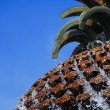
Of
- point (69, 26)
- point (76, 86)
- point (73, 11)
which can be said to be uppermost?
point (73, 11)

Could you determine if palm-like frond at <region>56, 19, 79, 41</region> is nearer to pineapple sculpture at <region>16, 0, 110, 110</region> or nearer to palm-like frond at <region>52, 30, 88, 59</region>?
palm-like frond at <region>52, 30, 88, 59</region>

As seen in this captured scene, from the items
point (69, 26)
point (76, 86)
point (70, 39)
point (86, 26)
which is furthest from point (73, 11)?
point (76, 86)

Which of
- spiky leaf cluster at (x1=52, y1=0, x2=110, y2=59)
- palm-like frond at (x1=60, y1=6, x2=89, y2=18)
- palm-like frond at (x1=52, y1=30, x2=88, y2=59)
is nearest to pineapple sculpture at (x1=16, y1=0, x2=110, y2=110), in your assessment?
spiky leaf cluster at (x1=52, y1=0, x2=110, y2=59)

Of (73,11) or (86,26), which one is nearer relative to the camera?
(86,26)

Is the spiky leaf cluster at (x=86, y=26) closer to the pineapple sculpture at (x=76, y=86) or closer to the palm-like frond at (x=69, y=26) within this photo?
the palm-like frond at (x=69, y=26)

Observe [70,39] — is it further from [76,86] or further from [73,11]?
[76,86]

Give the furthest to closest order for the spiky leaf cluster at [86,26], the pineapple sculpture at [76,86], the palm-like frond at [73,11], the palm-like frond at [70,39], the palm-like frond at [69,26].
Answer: the palm-like frond at [73,11] < the palm-like frond at [70,39] < the palm-like frond at [69,26] < the spiky leaf cluster at [86,26] < the pineapple sculpture at [76,86]

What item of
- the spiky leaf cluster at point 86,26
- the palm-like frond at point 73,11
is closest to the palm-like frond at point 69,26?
the spiky leaf cluster at point 86,26

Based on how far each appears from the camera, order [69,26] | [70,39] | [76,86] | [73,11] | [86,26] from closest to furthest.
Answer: [76,86], [86,26], [69,26], [70,39], [73,11]
